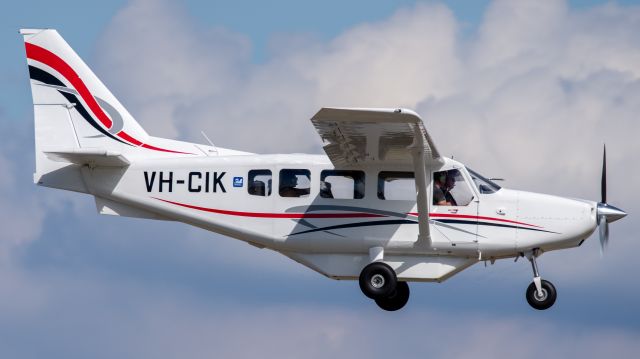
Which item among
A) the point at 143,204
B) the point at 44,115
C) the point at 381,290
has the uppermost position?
the point at 44,115

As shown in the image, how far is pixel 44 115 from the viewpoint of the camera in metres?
26.6

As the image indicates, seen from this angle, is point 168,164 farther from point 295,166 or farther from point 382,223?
point 382,223

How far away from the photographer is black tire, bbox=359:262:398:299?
81.8 feet

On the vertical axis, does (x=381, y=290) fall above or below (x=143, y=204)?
below

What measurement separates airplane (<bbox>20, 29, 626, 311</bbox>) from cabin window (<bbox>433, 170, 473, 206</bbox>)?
0.8 inches

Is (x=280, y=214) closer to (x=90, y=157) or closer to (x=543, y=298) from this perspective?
(x=90, y=157)

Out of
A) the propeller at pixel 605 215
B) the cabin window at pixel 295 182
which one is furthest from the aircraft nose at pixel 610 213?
the cabin window at pixel 295 182

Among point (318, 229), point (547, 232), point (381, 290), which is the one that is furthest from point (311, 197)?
point (547, 232)

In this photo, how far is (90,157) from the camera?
2550cm

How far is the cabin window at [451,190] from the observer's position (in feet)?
82.6

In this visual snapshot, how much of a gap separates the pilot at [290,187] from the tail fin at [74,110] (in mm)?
2114

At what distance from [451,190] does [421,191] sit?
3.33 feet

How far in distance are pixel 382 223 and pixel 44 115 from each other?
7.36m

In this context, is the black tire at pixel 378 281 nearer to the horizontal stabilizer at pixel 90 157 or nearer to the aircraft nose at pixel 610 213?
the aircraft nose at pixel 610 213
